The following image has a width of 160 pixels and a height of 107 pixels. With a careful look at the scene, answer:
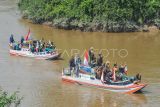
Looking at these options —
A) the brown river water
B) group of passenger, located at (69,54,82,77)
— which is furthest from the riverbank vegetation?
group of passenger, located at (69,54,82,77)

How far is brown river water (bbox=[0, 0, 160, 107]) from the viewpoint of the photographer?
2649 cm

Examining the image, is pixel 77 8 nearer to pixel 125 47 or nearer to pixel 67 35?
pixel 67 35

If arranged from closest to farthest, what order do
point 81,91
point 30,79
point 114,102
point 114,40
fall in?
point 114,102
point 81,91
point 30,79
point 114,40

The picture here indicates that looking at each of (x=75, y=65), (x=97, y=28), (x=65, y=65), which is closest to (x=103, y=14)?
(x=97, y=28)

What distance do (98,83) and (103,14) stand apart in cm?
1897

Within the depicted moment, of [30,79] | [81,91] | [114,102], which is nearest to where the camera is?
[114,102]

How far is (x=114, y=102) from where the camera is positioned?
2616 cm

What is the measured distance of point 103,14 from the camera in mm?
46344

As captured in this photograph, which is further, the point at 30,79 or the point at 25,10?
the point at 25,10

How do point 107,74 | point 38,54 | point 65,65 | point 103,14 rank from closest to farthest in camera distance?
point 107,74, point 65,65, point 38,54, point 103,14

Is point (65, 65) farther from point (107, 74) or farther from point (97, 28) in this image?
point (97, 28)

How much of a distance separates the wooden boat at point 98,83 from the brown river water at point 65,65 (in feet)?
0.92

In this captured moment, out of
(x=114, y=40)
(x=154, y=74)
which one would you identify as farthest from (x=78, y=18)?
(x=154, y=74)

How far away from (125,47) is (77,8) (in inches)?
372
